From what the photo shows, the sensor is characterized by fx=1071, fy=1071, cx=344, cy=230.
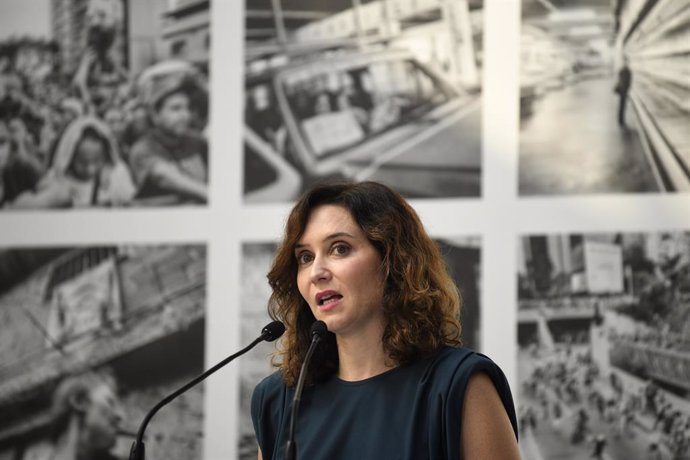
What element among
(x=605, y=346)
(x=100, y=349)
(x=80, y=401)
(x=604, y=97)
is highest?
(x=604, y=97)

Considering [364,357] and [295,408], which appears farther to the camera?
[364,357]

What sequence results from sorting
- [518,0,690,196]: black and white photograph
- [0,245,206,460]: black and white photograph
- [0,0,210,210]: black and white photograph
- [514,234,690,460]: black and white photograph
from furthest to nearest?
[0,0,210,210]: black and white photograph
[0,245,206,460]: black and white photograph
[518,0,690,196]: black and white photograph
[514,234,690,460]: black and white photograph

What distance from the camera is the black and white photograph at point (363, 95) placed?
3441 mm

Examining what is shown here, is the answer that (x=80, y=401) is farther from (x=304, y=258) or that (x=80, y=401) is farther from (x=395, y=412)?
(x=395, y=412)

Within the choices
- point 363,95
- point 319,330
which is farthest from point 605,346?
point 319,330

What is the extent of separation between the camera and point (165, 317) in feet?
12.1

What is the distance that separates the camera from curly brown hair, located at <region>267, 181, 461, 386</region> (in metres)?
2.21

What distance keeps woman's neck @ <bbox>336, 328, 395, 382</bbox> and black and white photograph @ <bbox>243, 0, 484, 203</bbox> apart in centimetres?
124

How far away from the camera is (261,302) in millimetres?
3586

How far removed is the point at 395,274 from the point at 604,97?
1.35m

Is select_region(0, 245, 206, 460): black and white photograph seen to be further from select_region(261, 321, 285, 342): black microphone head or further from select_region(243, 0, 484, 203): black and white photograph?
select_region(261, 321, 285, 342): black microphone head

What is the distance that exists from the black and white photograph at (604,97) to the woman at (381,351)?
1109 millimetres

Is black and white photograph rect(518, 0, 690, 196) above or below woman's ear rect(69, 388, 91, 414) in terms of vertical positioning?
above

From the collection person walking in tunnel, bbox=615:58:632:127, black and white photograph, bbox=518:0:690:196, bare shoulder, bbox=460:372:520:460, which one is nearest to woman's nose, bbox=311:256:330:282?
bare shoulder, bbox=460:372:520:460
